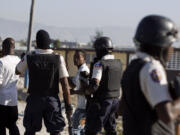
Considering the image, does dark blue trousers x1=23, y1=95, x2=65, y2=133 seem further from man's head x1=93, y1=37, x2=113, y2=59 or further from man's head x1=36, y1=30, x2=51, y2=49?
man's head x1=93, y1=37, x2=113, y2=59

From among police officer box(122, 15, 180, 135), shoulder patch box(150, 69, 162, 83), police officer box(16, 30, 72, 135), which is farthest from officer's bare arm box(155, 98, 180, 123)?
police officer box(16, 30, 72, 135)

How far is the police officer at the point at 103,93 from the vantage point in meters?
6.98

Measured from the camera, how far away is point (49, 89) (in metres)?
6.48

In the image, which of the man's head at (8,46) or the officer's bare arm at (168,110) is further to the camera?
the man's head at (8,46)

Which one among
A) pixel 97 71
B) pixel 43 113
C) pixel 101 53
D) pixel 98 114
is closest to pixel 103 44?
pixel 101 53

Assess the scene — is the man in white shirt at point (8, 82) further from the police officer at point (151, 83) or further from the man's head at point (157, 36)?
the man's head at point (157, 36)

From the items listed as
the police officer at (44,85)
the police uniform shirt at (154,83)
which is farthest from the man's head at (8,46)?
the police uniform shirt at (154,83)

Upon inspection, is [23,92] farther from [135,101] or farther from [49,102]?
[135,101]

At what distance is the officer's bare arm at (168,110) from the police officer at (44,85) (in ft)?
10.2

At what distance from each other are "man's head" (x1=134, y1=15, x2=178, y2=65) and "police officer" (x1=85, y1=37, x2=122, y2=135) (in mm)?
3211

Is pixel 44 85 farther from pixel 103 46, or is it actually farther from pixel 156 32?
pixel 156 32

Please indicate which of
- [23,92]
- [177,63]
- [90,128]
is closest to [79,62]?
[90,128]

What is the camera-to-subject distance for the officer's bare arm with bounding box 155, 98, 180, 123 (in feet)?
11.0

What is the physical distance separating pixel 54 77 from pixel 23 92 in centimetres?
1064
